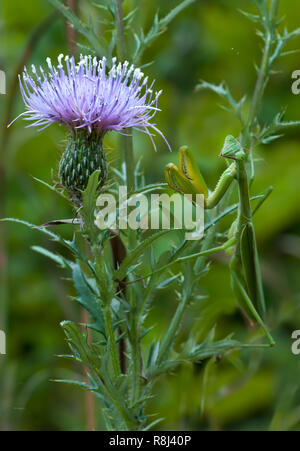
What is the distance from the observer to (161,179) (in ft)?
6.06

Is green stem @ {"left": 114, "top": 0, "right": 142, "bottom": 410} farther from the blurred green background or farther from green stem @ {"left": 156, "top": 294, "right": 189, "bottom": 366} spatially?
the blurred green background

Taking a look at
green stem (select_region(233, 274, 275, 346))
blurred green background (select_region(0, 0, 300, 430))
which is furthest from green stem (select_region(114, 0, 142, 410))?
blurred green background (select_region(0, 0, 300, 430))

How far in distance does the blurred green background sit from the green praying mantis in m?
0.62

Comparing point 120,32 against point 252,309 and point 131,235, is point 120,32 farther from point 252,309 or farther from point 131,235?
point 252,309

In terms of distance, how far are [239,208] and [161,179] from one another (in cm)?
94

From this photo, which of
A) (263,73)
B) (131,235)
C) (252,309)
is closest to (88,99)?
(131,235)

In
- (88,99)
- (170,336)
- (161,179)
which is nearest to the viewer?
(88,99)

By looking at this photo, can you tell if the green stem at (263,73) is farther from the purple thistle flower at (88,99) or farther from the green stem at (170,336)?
the green stem at (170,336)

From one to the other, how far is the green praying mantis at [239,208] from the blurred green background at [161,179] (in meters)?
0.62

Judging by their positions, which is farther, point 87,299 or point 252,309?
point 252,309

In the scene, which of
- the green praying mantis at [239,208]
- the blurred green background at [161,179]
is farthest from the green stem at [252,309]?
the blurred green background at [161,179]

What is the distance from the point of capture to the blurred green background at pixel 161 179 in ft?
5.63
